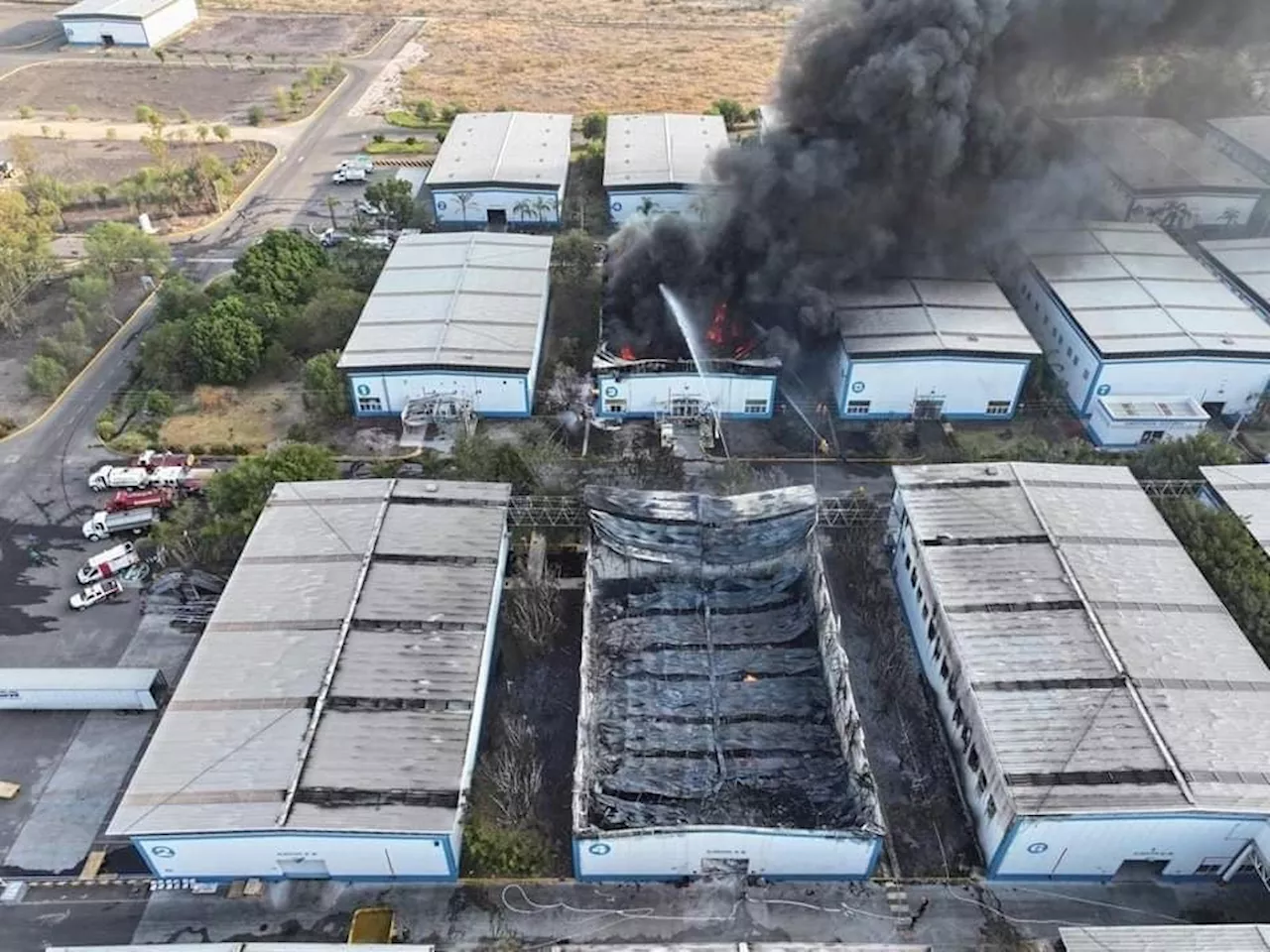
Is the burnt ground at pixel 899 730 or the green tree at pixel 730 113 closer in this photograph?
the burnt ground at pixel 899 730

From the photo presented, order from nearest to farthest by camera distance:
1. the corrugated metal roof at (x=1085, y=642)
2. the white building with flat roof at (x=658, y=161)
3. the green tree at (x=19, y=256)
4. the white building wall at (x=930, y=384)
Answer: the corrugated metal roof at (x=1085, y=642)
the white building wall at (x=930, y=384)
the green tree at (x=19, y=256)
the white building with flat roof at (x=658, y=161)

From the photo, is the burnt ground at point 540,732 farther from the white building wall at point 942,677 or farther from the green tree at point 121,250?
the green tree at point 121,250

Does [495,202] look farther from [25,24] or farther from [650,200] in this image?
[25,24]

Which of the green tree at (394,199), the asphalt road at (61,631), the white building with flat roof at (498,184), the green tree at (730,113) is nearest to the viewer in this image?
the asphalt road at (61,631)

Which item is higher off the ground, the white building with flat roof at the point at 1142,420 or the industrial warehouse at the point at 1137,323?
the industrial warehouse at the point at 1137,323

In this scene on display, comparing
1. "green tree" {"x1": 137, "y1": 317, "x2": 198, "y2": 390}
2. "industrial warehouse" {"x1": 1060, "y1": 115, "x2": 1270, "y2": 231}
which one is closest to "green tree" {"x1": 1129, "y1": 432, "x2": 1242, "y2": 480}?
"industrial warehouse" {"x1": 1060, "y1": 115, "x2": 1270, "y2": 231}

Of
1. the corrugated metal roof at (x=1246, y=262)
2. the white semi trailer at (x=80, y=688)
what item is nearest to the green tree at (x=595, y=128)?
the corrugated metal roof at (x=1246, y=262)
